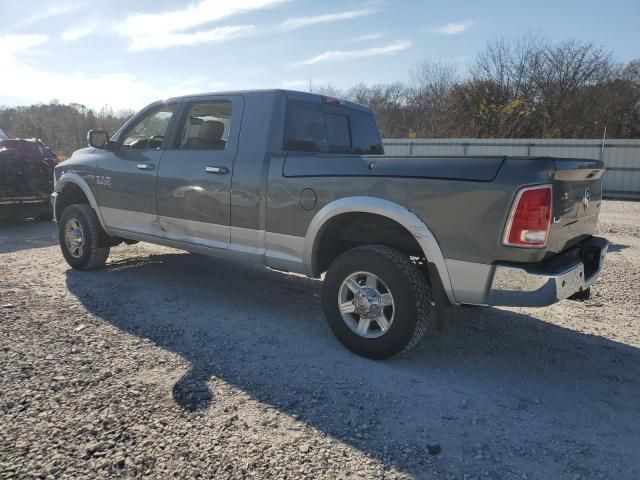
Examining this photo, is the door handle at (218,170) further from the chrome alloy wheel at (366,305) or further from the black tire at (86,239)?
the black tire at (86,239)

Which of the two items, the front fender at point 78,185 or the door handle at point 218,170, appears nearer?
the door handle at point 218,170

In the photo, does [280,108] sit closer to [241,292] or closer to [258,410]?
[241,292]

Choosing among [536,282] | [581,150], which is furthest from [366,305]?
[581,150]

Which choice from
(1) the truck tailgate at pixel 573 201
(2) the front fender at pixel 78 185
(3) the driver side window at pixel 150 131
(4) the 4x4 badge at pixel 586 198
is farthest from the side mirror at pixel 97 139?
(4) the 4x4 badge at pixel 586 198

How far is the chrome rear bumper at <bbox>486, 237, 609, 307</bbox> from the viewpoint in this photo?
2908mm

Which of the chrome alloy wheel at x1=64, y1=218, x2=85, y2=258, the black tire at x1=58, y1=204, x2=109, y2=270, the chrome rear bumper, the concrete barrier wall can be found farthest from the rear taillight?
the concrete barrier wall

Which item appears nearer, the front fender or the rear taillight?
the rear taillight

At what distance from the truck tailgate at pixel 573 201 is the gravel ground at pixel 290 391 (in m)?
0.97

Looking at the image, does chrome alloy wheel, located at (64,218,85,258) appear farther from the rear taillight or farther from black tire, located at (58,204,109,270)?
the rear taillight

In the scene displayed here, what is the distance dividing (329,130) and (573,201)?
225 cm

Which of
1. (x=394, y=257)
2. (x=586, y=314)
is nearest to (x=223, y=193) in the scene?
(x=394, y=257)

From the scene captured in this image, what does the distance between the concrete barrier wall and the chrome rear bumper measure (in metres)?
14.9

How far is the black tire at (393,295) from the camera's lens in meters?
3.36

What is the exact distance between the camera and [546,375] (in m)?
3.47
